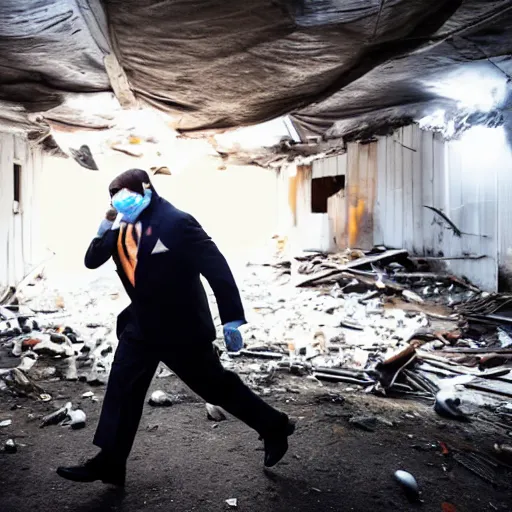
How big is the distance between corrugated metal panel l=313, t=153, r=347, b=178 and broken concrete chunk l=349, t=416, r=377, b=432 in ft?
25.8

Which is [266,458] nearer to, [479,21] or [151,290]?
[151,290]

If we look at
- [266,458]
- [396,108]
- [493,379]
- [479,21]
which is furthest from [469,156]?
[266,458]

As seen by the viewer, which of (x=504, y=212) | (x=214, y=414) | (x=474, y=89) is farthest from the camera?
(x=504, y=212)

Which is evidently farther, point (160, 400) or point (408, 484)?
point (160, 400)

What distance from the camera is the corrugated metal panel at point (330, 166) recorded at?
10.4 meters

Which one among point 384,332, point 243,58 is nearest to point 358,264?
point 384,332

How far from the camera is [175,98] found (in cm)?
579

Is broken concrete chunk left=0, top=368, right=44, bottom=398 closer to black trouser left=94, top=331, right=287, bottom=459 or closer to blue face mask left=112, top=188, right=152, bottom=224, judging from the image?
black trouser left=94, top=331, right=287, bottom=459

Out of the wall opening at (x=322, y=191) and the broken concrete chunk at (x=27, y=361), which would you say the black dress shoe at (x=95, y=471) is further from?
the wall opening at (x=322, y=191)

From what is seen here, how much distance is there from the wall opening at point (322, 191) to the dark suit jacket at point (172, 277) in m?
9.39

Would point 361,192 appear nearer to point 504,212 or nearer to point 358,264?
point 358,264

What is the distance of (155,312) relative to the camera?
225 centimetres

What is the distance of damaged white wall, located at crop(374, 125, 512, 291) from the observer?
671 cm

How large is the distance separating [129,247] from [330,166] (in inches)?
358
